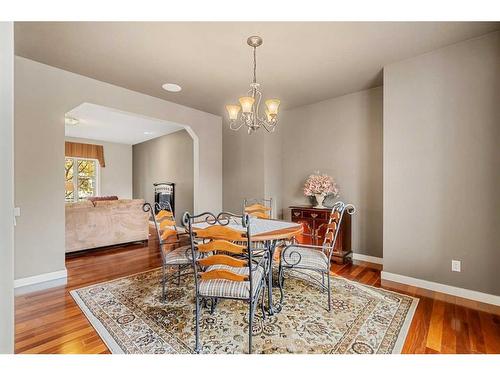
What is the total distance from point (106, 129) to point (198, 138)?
133 inches

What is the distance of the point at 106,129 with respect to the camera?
21.3ft

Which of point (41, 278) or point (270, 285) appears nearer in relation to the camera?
point (270, 285)

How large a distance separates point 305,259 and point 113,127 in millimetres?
6048

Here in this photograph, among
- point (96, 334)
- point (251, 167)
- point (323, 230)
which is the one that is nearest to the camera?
point (96, 334)

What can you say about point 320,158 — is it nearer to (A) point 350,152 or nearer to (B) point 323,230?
(A) point 350,152

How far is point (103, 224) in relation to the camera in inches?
168

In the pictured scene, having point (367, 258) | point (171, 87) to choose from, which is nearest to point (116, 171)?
point (171, 87)

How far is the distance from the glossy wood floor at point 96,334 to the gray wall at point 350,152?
96 centimetres

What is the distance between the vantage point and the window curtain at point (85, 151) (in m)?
7.29

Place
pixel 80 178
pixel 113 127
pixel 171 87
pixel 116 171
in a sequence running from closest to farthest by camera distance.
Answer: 1. pixel 171 87
2. pixel 113 127
3. pixel 80 178
4. pixel 116 171

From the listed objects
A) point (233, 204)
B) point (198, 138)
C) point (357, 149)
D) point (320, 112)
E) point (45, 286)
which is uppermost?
point (320, 112)

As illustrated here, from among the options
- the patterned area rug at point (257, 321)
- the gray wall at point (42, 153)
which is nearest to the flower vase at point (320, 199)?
the patterned area rug at point (257, 321)
